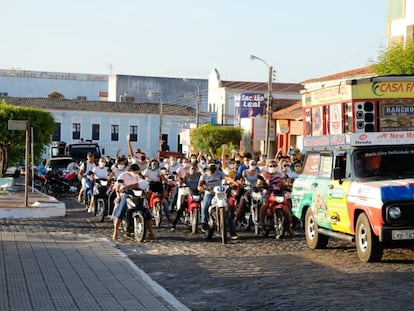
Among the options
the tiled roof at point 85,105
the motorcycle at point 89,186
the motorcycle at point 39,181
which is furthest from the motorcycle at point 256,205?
the tiled roof at point 85,105

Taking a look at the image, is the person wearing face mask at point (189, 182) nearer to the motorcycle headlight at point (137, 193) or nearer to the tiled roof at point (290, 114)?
the motorcycle headlight at point (137, 193)

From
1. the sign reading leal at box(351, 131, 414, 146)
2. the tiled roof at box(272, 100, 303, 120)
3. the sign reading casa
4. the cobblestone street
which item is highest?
the tiled roof at box(272, 100, 303, 120)

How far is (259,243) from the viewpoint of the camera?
18.0m

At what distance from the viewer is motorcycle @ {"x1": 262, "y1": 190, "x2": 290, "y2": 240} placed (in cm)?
1897

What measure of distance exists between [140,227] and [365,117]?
5381 mm

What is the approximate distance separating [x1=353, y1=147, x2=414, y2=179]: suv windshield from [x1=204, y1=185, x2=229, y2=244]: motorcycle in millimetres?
3619

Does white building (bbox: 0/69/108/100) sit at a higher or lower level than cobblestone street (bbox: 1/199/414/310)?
higher

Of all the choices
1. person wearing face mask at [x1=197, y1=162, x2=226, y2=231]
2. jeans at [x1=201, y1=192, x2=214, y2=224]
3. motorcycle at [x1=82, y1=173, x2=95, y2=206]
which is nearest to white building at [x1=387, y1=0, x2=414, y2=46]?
motorcycle at [x1=82, y1=173, x2=95, y2=206]

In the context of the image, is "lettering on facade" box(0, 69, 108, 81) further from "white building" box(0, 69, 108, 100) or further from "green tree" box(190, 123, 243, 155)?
"green tree" box(190, 123, 243, 155)

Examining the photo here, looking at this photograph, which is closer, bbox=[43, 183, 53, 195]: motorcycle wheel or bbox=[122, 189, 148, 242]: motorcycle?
bbox=[122, 189, 148, 242]: motorcycle

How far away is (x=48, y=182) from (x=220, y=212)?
65.2 ft

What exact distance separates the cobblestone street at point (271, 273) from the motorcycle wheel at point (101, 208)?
402 centimetres

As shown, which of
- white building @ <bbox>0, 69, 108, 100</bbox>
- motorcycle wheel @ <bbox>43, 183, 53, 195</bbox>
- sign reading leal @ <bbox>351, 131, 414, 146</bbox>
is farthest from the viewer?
white building @ <bbox>0, 69, 108, 100</bbox>

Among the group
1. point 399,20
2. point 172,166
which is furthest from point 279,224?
point 399,20
